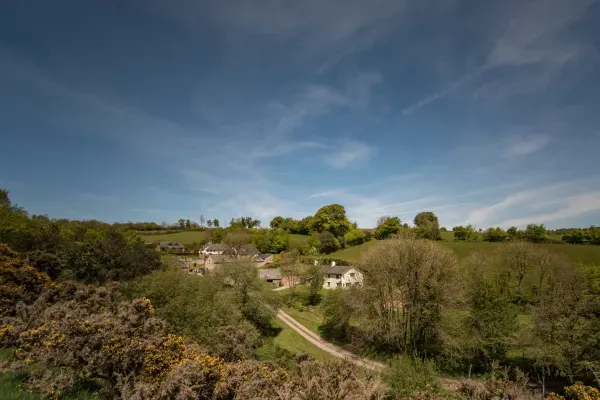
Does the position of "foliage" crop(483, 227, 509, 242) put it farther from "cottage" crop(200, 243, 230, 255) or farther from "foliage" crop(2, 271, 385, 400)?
"foliage" crop(2, 271, 385, 400)

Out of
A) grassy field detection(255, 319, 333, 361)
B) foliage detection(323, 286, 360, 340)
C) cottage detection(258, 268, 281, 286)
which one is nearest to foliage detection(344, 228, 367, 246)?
cottage detection(258, 268, 281, 286)

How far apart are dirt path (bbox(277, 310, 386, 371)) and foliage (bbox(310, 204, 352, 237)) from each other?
6914 cm

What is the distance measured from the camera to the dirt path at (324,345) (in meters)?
32.0

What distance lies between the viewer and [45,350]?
8836 mm

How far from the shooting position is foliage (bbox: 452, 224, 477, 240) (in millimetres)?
105438

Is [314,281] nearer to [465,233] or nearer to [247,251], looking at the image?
[247,251]

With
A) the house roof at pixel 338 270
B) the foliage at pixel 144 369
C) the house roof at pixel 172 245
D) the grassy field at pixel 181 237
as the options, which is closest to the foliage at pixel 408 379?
the foliage at pixel 144 369

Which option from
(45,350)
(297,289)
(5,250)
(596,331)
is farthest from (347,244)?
(45,350)

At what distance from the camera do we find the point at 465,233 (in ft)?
350

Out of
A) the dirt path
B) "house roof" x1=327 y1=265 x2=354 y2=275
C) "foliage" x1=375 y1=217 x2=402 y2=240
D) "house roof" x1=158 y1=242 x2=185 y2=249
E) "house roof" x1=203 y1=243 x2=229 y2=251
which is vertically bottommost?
the dirt path

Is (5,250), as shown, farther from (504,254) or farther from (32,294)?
(504,254)

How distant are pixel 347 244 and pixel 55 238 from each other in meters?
96.3

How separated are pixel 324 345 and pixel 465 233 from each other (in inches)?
3484

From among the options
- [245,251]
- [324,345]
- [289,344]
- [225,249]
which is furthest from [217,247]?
[324,345]
